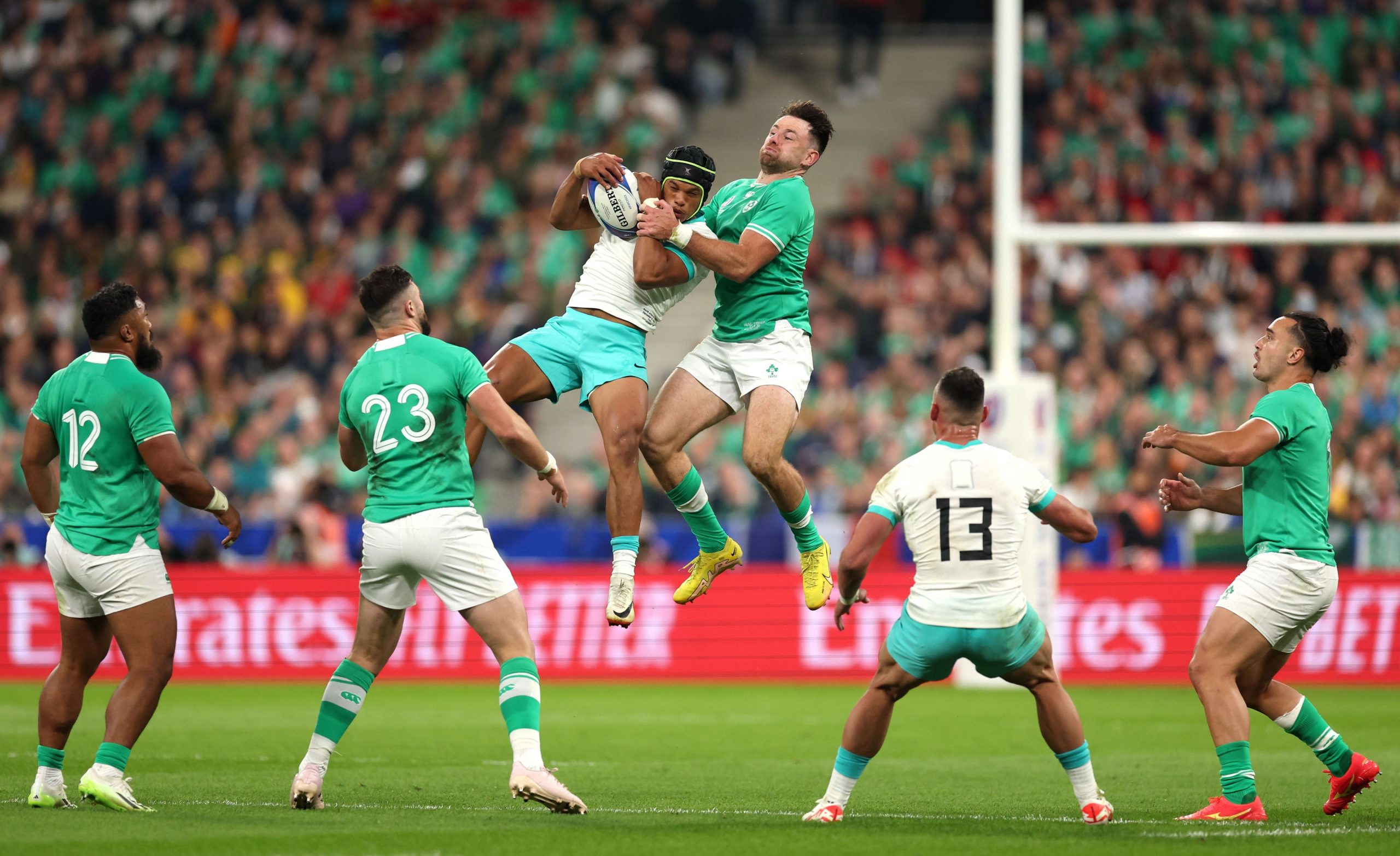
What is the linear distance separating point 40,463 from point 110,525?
0.63m

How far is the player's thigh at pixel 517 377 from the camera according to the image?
28.8ft

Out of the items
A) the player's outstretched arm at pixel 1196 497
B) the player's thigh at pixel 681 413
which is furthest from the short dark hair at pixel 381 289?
the player's outstretched arm at pixel 1196 497

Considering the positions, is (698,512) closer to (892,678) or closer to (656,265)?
(656,265)

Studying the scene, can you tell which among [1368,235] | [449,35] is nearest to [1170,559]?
[1368,235]

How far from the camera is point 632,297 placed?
9.02m

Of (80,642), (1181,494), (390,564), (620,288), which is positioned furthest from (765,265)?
(80,642)

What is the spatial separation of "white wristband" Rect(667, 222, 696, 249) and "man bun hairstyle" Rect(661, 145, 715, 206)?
35cm

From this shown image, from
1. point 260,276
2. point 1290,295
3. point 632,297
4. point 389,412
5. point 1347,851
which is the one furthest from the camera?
point 260,276

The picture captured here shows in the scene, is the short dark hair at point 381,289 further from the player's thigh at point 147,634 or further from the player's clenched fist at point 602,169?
the player's thigh at point 147,634

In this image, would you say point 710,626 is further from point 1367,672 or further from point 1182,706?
point 1367,672

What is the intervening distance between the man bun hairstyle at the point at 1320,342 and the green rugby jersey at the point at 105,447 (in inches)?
218

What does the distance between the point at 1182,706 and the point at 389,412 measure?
368 inches

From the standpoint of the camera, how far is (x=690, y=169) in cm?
879

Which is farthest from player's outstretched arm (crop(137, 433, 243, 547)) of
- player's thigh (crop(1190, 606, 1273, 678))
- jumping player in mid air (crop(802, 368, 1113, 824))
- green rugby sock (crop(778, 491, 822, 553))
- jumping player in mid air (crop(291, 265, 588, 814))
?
player's thigh (crop(1190, 606, 1273, 678))
